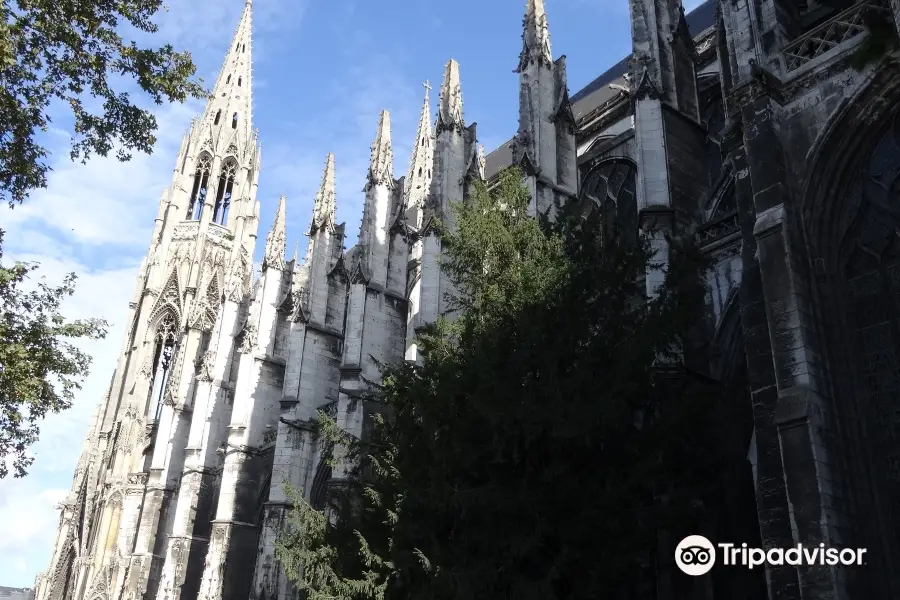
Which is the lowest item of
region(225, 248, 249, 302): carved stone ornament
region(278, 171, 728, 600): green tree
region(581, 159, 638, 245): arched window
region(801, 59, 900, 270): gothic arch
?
region(278, 171, 728, 600): green tree

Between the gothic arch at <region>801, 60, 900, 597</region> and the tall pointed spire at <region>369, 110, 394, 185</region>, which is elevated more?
the tall pointed spire at <region>369, 110, 394, 185</region>

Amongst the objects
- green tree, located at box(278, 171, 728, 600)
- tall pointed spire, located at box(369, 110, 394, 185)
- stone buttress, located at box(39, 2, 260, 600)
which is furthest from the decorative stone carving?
green tree, located at box(278, 171, 728, 600)

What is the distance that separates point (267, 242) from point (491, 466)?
67.7 feet

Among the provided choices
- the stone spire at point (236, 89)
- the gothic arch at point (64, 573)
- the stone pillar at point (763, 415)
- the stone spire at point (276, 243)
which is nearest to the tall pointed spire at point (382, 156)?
the stone spire at point (276, 243)

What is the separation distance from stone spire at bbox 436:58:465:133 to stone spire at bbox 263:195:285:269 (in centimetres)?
949

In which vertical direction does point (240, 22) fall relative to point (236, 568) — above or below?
above

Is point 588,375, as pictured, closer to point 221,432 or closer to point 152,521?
point 221,432

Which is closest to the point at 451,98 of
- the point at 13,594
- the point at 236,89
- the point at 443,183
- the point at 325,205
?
the point at 443,183

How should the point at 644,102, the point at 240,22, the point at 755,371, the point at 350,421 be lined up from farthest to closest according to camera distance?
the point at 240,22 → the point at 350,421 → the point at 644,102 → the point at 755,371

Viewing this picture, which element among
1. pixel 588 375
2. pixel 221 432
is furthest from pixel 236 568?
pixel 588 375

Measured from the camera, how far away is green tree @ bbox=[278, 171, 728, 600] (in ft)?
32.5

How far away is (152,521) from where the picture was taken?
101ft

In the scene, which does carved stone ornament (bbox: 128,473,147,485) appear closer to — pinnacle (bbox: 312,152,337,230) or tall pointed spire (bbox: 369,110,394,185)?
pinnacle (bbox: 312,152,337,230)

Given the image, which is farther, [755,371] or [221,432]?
[221,432]
